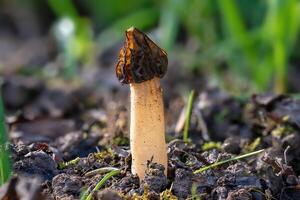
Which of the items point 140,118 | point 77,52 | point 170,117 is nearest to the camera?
point 140,118

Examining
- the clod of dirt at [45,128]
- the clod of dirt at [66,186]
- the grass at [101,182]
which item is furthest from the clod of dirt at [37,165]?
the clod of dirt at [45,128]

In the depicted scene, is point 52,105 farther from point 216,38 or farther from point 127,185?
point 127,185

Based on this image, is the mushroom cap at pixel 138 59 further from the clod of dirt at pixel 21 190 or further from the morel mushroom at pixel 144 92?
the clod of dirt at pixel 21 190

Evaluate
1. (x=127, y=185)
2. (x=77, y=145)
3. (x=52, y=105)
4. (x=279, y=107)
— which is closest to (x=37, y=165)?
(x=127, y=185)

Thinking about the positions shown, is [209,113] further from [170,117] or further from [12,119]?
[12,119]

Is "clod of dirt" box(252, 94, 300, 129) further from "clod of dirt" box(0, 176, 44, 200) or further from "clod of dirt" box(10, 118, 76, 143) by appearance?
"clod of dirt" box(0, 176, 44, 200)

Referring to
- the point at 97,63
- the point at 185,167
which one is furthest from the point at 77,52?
the point at 185,167
